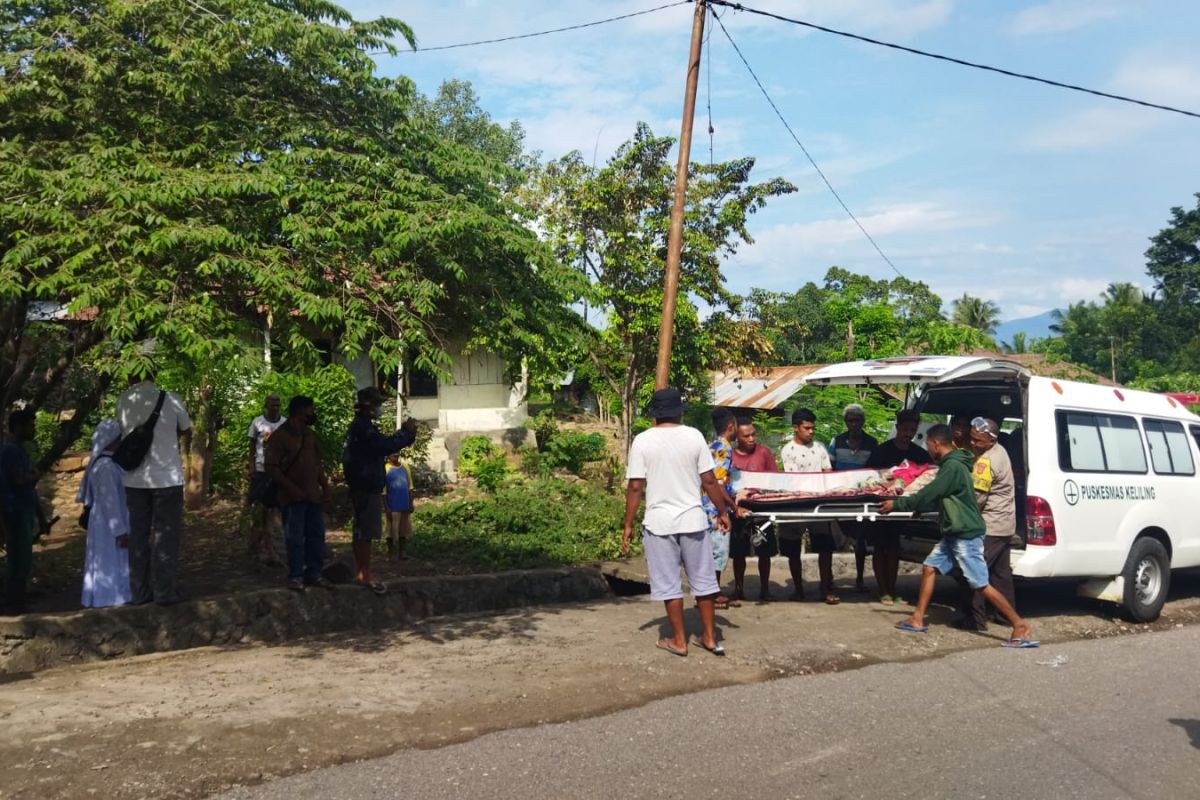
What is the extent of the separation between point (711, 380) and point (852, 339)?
518 centimetres

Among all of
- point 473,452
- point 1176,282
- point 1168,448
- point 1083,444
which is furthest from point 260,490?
point 1176,282

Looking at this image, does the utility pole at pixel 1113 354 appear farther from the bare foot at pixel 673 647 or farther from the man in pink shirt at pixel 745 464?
the bare foot at pixel 673 647

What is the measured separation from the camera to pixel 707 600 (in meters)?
6.82

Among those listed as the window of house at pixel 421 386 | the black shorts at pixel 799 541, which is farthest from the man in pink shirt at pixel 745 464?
the window of house at pixel 421 386

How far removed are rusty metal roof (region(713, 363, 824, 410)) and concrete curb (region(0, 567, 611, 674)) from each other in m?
13.2

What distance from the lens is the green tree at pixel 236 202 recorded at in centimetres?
593

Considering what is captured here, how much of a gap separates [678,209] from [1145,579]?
258 inches

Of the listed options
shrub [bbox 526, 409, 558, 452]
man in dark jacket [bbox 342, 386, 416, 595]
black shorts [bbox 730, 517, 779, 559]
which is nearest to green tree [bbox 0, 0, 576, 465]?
man in dark jacket [bbox 342, 386, 416, 595]

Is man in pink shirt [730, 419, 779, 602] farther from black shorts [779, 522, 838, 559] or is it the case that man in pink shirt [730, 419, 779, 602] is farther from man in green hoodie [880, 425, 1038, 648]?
man in green hoodie [880, 425, 1038, 648]

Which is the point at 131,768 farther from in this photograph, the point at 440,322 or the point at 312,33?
the point at 312,33

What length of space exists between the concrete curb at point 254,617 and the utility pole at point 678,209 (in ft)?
11.7

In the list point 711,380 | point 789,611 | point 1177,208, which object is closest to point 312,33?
point 789,611

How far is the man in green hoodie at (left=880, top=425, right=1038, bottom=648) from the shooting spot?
7.49 m

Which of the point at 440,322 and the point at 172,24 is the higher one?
the point at 172,24
